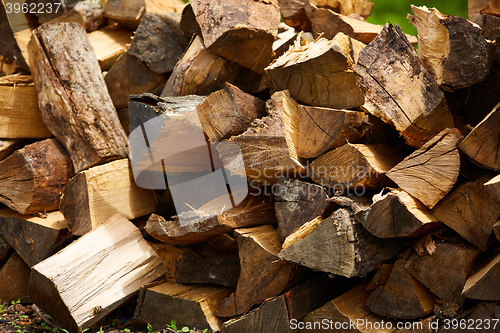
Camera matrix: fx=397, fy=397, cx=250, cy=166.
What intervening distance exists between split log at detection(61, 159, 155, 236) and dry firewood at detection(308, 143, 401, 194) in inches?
48.0

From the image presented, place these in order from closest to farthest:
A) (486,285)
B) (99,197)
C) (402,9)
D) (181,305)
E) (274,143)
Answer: (486,285)
(274,143)
(181,305)
(99,197)
(402,9)

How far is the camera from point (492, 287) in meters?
1.49

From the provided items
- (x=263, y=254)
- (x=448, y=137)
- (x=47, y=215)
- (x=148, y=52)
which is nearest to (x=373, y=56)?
(x=448, y=137)

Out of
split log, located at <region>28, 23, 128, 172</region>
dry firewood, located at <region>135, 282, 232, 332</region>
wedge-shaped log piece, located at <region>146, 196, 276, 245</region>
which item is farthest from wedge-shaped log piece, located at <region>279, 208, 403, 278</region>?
split log, located at <region>28, 23, 128, 172</region>

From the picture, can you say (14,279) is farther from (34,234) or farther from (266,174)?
(266,174)

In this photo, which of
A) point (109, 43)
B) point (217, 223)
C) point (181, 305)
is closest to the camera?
point (217, 223)

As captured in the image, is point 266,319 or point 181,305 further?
point 181,305

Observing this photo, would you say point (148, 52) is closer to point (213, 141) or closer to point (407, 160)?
point (213, 141)

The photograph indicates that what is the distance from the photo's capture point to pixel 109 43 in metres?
3.16

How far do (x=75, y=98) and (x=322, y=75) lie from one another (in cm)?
156

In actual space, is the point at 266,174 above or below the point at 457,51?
below

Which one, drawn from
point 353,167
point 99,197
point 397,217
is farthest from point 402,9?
→ point 99,197

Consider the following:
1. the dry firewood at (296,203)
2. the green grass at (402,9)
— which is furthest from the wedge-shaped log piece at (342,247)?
the green grass at (402,9)

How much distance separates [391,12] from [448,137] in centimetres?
218
